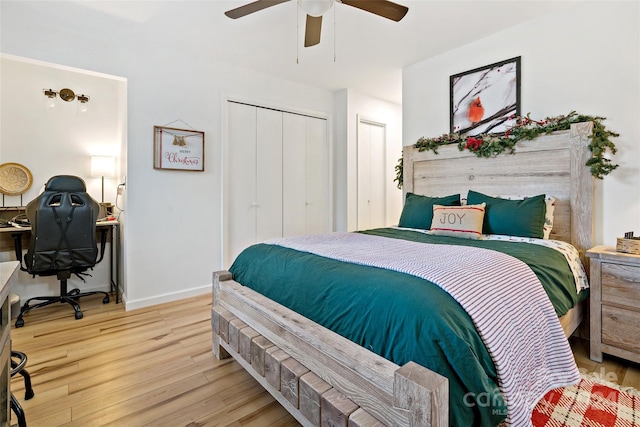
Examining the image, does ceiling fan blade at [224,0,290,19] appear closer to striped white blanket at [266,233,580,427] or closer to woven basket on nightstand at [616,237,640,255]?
striped white blanket at [266,233,580,427]

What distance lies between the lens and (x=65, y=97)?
346 centimetres

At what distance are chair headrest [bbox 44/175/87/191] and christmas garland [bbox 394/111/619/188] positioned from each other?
3301 mm

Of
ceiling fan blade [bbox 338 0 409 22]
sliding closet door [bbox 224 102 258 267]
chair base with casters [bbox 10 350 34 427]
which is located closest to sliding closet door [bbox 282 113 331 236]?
sliding closet door [bbox 224 102 258 267]

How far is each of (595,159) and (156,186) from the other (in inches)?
145

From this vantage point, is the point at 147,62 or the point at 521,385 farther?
the point at 147,62

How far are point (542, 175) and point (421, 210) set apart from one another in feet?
3.20

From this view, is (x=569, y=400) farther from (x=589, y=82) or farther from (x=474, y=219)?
(x=589, y=82)

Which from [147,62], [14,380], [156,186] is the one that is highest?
[147,62]

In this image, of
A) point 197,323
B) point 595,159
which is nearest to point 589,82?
point 595,159

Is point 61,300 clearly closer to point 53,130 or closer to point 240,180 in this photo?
point 53,130

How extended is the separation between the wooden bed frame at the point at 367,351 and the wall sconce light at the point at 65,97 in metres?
2.93

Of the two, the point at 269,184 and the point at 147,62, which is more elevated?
the point at 147,62

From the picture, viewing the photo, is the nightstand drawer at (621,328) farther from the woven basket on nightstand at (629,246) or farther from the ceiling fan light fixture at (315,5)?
the ceiling fan light fixture at (315,5)

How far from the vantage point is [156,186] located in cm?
318
